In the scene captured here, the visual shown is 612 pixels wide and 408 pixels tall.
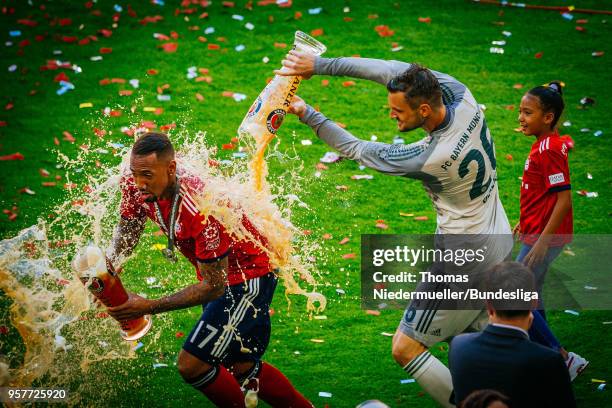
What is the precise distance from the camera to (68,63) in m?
11.3

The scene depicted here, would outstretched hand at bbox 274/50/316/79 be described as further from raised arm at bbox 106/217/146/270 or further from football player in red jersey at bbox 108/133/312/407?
raised arm at bbox 106/217/146/270

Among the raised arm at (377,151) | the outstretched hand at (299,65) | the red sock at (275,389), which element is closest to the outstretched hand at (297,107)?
the raised arm at (377,151)

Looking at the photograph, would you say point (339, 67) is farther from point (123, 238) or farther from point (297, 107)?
point (123, 238)

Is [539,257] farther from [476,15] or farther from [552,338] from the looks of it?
[476,15]

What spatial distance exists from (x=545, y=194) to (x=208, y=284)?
2325mm

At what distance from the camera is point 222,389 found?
17.5 ft

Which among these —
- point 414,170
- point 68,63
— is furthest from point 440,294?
point 68,63

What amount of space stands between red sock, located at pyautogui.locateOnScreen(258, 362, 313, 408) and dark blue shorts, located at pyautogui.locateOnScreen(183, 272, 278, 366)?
0.15m

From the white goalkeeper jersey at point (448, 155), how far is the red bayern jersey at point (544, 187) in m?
0.64

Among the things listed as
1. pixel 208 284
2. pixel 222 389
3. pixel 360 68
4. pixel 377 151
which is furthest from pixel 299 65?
pixel 222 389

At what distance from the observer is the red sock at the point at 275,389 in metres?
5.59

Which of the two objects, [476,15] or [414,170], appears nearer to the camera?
[414,170]

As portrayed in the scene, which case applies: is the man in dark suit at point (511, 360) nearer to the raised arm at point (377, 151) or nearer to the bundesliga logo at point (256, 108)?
the raised arm at point (377, 151)

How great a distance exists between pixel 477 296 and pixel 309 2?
8089 mm
